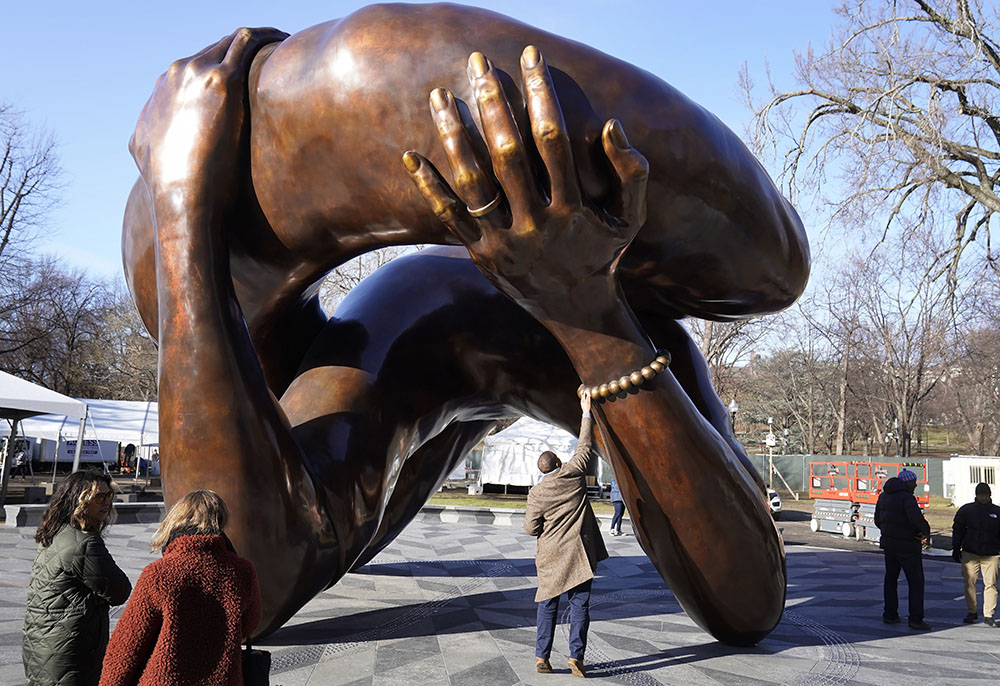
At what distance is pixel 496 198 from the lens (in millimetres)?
3246

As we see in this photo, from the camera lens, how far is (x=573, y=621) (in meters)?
5.35

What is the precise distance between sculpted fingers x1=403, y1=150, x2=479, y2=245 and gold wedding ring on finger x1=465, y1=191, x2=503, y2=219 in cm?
7

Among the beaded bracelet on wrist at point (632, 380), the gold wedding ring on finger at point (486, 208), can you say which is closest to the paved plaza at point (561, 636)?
the beaded bracelet on wrist at point (632, 380)

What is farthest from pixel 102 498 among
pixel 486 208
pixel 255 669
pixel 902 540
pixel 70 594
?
pixel 902 540

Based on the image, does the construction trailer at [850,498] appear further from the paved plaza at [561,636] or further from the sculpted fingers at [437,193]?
the sculpted fingers at [437,193]

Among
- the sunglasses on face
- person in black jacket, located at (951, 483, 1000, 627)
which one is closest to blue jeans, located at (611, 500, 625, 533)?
person in black jacket, located at (951, 483, 1000, 627)

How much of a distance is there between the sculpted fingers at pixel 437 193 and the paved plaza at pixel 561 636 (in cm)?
296

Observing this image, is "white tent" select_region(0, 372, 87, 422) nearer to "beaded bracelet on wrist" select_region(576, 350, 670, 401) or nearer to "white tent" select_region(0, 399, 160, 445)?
"white tent" select_region(0, 399, 160, 445)

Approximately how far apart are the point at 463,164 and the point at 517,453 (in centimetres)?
2373

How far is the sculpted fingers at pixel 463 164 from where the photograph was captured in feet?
10.3

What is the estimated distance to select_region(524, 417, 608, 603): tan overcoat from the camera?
5348 millimetres

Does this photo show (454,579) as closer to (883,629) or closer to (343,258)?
(883,629)

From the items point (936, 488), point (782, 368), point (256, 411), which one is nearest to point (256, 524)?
point (256, 411)

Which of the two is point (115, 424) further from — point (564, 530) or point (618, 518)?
point (564, 530)
